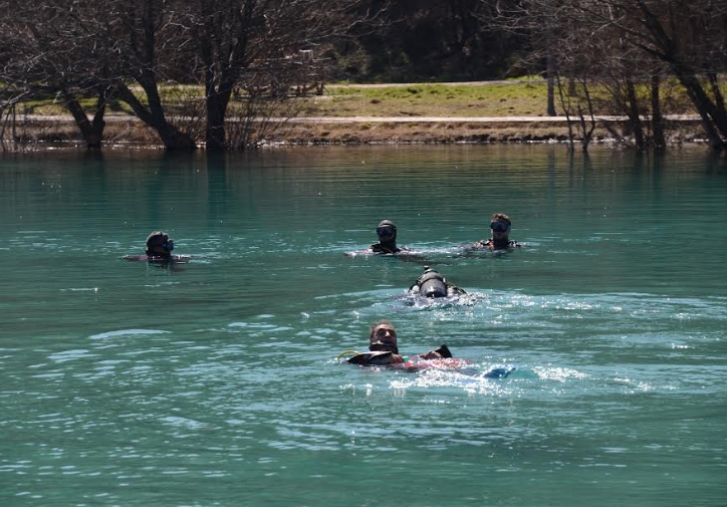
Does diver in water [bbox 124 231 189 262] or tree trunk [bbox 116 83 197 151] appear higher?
tree trunk [bbox 116 83 197 151]

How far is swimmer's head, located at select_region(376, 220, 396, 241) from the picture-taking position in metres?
24.0

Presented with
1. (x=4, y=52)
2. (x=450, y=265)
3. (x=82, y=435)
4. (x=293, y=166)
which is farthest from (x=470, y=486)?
(x=4, y=52)

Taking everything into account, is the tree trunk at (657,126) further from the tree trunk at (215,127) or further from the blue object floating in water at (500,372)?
the blue object floating in water at (500,372)

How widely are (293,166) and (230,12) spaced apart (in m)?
10.8

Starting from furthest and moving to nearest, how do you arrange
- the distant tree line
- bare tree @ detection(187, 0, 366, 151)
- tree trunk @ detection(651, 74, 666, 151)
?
bare tree @ detection(187, 0, 366, 151) → tree trunk @ detection(651, 74, 666, 151) → the distant tree line

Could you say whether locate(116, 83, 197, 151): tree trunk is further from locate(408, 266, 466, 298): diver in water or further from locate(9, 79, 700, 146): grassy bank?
locate(408, 266, 466, 298): diver in water

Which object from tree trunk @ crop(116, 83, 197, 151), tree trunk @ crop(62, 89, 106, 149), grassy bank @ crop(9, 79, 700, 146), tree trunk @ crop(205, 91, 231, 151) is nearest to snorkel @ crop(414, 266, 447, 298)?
grassy bank @ crop(9, 79, 700, 146)

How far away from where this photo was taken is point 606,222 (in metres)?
30.5

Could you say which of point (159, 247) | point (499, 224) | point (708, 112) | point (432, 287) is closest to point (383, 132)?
point (708, 112)

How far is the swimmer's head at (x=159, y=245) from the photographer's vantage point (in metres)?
23.6

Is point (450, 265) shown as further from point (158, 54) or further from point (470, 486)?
point (158, 54)

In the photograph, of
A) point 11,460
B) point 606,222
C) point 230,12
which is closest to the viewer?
point 11,460

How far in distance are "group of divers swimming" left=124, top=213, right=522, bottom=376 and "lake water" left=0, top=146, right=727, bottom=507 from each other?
18cm

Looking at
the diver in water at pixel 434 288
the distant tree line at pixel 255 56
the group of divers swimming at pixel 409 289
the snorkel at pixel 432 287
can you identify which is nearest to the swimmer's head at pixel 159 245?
the group of divers swimming at pixel 409 289
